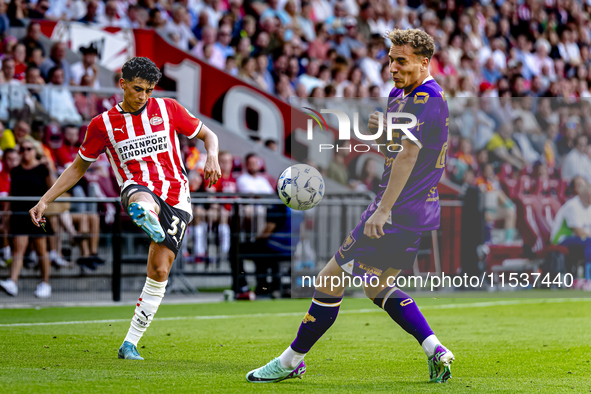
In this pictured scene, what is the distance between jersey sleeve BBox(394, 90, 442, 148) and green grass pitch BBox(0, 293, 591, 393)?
62.0 inches

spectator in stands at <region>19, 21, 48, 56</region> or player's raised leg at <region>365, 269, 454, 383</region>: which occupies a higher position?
spectator in stands at <region>19, 21, 48, 56</region>

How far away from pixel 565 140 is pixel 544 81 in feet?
19.7

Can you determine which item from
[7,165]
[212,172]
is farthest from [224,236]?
[212,172]

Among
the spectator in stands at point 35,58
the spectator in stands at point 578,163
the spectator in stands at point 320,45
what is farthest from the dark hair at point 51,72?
the spectator in stands at point 578,163

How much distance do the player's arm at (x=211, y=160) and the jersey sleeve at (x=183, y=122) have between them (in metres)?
0.05

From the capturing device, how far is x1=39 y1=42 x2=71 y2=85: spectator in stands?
12469mm

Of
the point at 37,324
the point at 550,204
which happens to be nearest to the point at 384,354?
the point at 37,324

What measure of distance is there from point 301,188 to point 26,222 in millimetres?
5233

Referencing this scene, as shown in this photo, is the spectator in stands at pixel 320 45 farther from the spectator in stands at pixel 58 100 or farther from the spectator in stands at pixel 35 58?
the spectator in stands at pixel 35 58

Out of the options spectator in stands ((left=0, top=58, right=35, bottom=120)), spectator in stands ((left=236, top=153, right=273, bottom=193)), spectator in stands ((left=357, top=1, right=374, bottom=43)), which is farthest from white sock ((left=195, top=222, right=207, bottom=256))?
spectator in stands ((left=357, top=1, right=374, bottom=43))

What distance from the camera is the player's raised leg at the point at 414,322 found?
5031mm

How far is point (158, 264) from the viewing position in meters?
5.88

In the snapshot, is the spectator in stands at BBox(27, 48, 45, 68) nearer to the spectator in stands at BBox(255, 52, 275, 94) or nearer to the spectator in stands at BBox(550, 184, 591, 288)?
the spectator in stands at BBox(255, 52, 275, 94)

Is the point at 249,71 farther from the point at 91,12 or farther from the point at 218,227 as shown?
the point at 218,227
